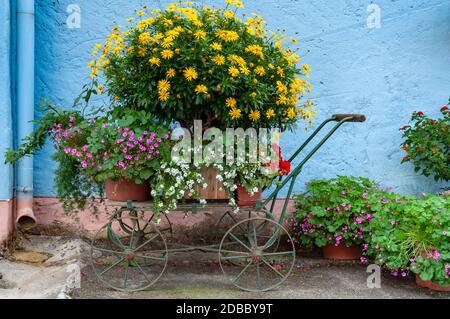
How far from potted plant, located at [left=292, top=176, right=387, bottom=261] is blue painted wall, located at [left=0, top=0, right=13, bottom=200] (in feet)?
8.68

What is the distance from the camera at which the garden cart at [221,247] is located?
14.3 ft

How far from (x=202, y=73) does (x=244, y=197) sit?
997mm

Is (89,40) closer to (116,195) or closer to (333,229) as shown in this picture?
(116,195)

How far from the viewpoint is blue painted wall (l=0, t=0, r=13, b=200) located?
5.11m

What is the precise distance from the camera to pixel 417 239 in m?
4.42

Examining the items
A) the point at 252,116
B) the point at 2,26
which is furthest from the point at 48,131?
the point at 252,116

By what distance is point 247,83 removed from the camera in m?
4.18

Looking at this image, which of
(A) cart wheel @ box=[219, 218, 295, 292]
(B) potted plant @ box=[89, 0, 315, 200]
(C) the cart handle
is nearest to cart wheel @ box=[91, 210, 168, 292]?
(A) cart wheel @ box=[219, 218, 295, 292]

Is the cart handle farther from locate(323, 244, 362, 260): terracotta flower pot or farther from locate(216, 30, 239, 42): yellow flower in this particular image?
locate(323, 244, 362, 260): terracotta flower pot

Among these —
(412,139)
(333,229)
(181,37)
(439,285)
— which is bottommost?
(439,285)

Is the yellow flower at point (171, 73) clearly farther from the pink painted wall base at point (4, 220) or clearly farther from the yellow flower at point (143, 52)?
the pink painted wall base at point (4, 220)

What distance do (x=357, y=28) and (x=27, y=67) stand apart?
→ 3.14 metres

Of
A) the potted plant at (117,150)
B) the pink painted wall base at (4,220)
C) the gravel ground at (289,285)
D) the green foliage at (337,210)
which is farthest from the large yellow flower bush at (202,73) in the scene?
the pink painted wall base at (4,220)

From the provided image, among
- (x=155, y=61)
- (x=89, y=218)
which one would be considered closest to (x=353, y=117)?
(x=155, y=61)
